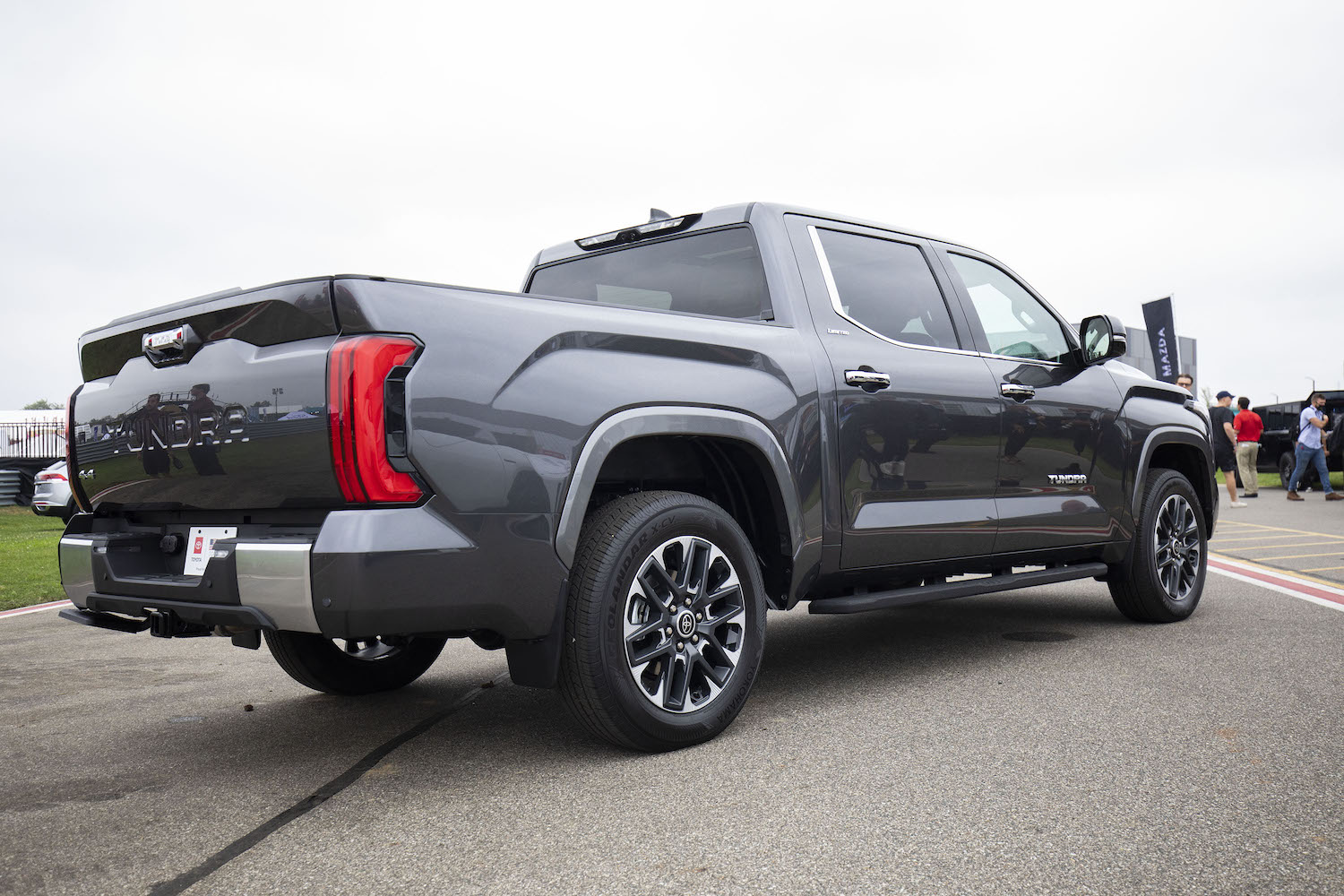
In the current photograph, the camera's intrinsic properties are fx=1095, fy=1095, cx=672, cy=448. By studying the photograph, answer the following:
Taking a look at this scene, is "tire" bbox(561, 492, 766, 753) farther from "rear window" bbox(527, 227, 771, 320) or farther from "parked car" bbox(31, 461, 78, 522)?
"parked car" bbox(31, 461, 78, 522)

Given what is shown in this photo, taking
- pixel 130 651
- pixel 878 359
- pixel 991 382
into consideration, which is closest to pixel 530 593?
pixel 878 359

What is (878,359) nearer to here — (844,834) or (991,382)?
(991,382)

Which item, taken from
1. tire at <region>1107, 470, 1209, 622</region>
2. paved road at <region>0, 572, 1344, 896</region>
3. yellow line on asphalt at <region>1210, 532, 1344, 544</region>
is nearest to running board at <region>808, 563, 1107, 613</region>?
tire at <region>1107, 470, 1209, 622</region>

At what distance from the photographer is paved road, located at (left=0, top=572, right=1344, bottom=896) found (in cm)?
257

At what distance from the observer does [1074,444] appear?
17.8ft

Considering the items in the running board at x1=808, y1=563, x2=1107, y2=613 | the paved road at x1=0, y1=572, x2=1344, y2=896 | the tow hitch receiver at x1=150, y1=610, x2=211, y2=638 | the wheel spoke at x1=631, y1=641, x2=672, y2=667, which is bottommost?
the paved road at x1=0, y1=572, x2=1344, y2=896

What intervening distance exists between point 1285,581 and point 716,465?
5.46 meters

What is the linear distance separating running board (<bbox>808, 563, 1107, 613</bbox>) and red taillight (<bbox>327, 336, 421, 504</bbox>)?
5.91 feet

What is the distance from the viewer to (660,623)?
3.58 m

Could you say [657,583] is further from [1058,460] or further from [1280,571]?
[1280,571]

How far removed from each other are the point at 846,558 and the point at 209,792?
2374 millimetres

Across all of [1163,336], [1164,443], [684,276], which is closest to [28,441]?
[684,276]

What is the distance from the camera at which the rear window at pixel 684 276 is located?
4.43m

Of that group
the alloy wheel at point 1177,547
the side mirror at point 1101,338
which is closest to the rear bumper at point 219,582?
the side mirror at point 1101,338
